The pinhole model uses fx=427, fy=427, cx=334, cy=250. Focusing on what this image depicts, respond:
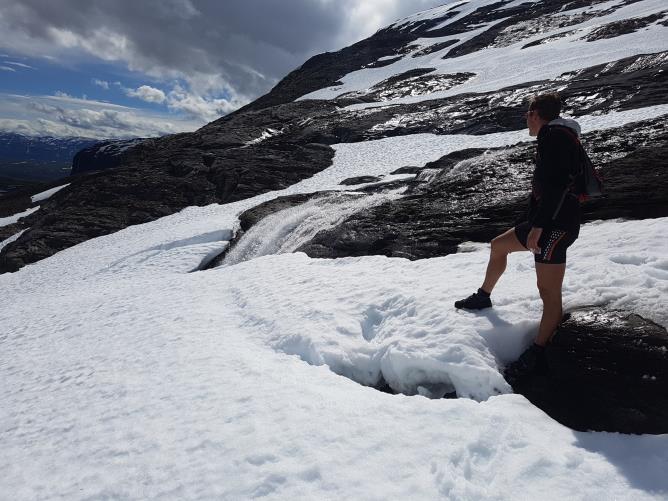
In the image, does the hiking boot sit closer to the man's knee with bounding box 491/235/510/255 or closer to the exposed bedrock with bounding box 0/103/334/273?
the man's knee with bounding box 491/235/510/255

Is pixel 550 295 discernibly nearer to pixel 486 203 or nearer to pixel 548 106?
pixel 548 106

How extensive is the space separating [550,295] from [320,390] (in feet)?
10.8

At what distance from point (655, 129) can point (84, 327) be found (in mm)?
19766

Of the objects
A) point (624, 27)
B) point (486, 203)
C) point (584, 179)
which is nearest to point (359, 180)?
point (486, 203)

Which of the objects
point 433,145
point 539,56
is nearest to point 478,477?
point 433,145

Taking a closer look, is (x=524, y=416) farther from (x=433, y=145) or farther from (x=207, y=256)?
(x=433, y=145)

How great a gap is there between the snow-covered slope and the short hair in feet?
9.13

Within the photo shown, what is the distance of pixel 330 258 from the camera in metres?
13.0

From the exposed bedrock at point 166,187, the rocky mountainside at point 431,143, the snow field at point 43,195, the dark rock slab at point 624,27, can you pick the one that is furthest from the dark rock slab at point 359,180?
the dark rock slab at point 624,27

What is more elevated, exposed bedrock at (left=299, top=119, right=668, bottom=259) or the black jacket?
the black jacket

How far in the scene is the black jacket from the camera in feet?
16.1

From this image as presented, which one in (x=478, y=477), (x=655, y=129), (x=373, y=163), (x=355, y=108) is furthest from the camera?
(x=355, y=108)

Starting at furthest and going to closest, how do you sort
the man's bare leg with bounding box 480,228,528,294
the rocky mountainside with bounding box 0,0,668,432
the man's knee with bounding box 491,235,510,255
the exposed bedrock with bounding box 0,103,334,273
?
the exposed bedrock with bounding box 0,103,334,273, the rocky mountainside with bounding box 0,0,668,432, the man's knee with bounding box 491,235,510,255, the man's bare leg with bounding box 480,228,528,294

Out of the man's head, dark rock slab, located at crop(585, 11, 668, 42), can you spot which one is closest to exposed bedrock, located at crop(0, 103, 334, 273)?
the man's head
